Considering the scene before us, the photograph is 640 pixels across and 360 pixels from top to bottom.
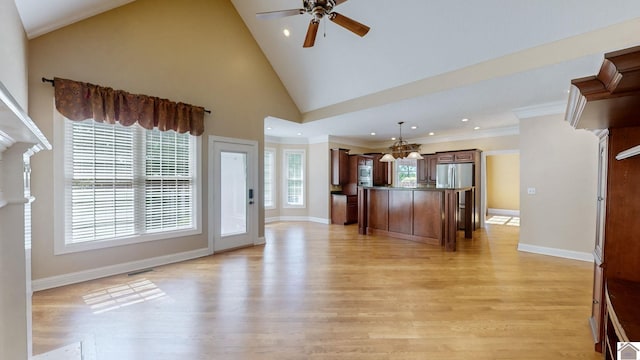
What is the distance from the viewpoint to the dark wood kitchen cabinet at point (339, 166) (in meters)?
7.85

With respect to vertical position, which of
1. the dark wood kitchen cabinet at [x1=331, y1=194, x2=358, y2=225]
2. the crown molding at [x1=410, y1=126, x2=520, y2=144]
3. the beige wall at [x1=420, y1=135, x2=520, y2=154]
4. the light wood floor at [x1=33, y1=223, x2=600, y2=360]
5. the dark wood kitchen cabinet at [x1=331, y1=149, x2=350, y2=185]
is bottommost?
the light wood floor at [x1=33, y1=223, x2=600, y2=360]

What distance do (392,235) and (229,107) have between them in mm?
4315

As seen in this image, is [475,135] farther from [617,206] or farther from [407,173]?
[617,206]

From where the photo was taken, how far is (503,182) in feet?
31.3

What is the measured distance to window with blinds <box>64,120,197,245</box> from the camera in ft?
11.1

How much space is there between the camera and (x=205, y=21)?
448cm

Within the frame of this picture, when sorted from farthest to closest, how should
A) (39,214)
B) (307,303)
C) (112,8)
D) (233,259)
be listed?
(233,259) < (112,8) < (39,214) < (307,303)

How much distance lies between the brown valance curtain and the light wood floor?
2.11 metres

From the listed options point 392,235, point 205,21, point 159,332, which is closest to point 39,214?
point 159,332

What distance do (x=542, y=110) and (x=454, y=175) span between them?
283 centimetres

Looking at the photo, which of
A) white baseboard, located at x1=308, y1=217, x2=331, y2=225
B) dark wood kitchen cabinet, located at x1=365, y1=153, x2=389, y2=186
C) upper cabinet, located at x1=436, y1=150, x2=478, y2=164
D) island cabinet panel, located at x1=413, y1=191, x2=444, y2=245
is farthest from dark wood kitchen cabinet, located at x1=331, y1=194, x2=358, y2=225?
upper cabinet, located at x1=436, y1=150, x2=478, y2=164

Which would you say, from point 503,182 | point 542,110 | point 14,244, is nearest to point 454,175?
point 542,110

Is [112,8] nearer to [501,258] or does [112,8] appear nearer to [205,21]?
[205,21]

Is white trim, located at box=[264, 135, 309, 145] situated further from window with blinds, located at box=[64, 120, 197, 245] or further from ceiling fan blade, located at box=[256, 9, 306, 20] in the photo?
ceiling fan blade, located at box=[256, 9, 306, 20]
